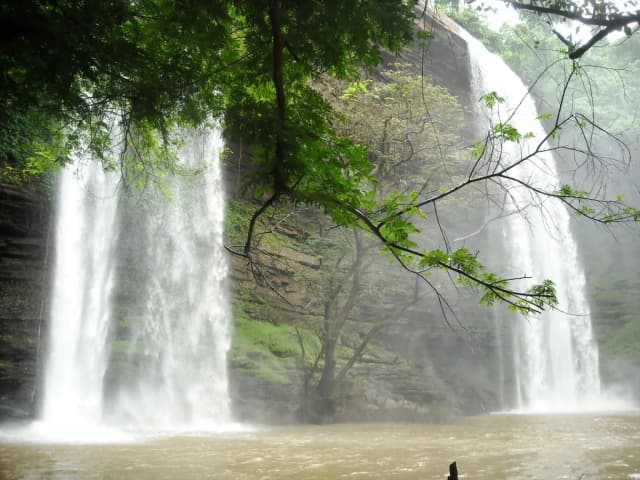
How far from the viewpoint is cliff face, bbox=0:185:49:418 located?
36.4 ft

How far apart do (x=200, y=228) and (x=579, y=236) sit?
18.5 m

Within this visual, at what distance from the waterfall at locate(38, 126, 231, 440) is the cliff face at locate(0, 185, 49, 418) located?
0.99 feet

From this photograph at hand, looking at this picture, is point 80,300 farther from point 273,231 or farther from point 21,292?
point 273,231

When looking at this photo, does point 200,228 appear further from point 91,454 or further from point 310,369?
point 91,454

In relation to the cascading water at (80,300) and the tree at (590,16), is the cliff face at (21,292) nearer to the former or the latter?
the cascading water at (80,300)

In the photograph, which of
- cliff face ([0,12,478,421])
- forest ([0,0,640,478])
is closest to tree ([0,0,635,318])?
forest ([0,0,640,478])

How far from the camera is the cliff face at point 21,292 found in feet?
36.4

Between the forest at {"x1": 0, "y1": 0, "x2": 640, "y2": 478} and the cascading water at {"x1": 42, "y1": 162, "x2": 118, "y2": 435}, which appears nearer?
the forest at {"x1": 0, "y1": 0, "x2": 640, "y2": 478}

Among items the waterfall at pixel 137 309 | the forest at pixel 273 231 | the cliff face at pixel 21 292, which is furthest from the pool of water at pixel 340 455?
the waterfall at pixel 137 309

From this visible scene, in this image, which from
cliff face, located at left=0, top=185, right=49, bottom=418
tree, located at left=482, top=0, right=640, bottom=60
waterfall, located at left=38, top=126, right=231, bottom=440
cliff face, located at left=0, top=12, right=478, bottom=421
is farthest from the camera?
waterfall, located at left=38, top=126, right=231, bottom=440

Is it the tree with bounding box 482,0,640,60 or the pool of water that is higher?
the tree with bounding box 482,0,640,60

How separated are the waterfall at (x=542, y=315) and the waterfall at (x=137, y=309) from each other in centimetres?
1018

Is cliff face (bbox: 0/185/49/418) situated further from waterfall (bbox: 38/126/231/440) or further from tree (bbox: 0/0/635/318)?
tree (bbox: 0/0/635/318)

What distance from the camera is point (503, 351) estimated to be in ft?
62.3
